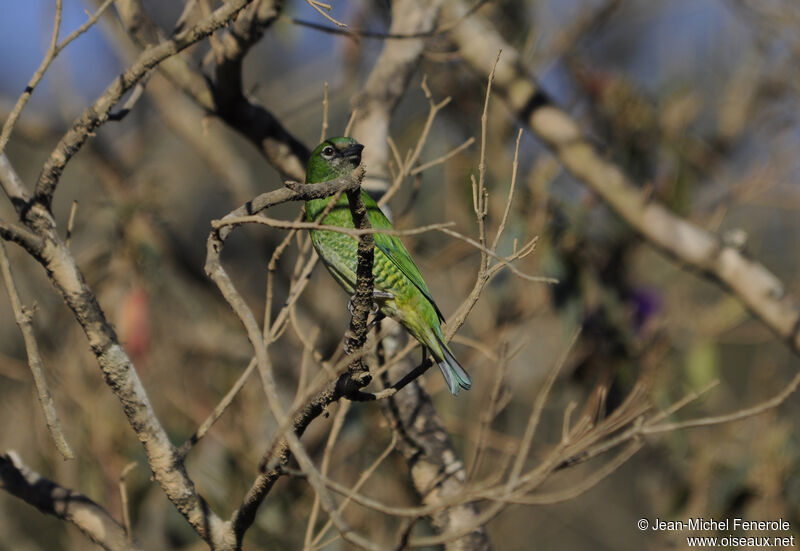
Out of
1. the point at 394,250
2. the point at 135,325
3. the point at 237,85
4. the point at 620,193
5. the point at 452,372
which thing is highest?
the point at 620,193

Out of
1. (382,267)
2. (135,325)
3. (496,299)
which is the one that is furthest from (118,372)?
(496,299)

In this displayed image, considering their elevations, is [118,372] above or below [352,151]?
below

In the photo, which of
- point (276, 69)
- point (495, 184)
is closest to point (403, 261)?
point (495, 184)

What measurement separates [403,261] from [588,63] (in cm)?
424

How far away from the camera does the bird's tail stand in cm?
279

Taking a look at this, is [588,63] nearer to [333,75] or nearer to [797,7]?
[797,7]

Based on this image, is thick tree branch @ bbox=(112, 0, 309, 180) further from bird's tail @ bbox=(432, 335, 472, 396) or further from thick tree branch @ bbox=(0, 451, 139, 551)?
thick tree branch @ bbox=(0, 451, 139, 551)

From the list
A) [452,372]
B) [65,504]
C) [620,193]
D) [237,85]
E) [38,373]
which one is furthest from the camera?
[620,193]

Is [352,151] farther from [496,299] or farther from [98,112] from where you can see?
[496,299]

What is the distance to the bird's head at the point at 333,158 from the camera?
322 centimetres

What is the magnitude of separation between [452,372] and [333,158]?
3.68 feet

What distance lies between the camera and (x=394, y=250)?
133 inches

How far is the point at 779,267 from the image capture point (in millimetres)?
10773

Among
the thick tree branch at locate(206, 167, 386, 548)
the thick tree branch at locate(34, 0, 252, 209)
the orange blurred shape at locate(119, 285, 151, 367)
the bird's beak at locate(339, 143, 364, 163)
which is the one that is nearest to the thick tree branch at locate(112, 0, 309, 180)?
the bird's beak at locate(339, 143, 364, 163)
